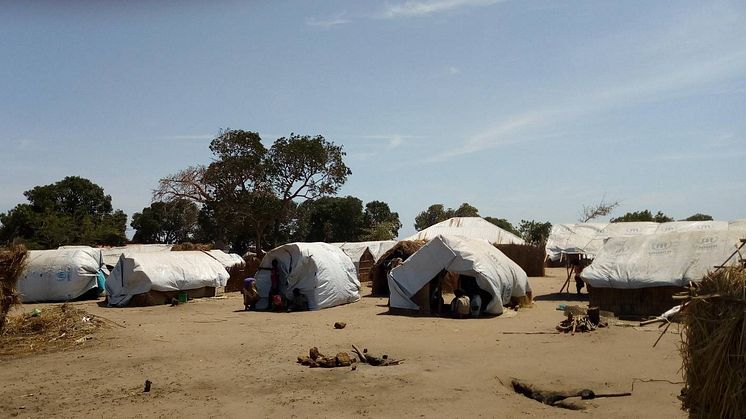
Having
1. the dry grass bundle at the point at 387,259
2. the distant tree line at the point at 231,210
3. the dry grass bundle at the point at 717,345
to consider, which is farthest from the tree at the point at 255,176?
the dry grass bundle at the point at 717,345

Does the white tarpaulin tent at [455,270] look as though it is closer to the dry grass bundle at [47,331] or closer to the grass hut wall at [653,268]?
the grass hut wall at [653,268]

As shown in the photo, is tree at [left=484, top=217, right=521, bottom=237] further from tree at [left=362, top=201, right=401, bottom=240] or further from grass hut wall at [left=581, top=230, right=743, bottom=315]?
grass hut wall at [left=581, top=230, right=743, bottom=315]

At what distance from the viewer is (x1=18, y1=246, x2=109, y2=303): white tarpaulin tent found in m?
25.1

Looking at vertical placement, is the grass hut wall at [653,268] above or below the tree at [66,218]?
below

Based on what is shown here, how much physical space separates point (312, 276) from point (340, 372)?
34.4 feet

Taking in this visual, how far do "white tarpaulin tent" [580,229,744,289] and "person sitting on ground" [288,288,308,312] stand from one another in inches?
342

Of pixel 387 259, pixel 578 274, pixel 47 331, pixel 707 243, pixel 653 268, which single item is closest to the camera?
pixel 47 331

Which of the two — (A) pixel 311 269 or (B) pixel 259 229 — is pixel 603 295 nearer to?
(A) pixel 311 269

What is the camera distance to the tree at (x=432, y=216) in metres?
72.4

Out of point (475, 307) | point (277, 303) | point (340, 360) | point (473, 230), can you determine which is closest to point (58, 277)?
point (277, 303)

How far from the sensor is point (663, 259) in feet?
55.7

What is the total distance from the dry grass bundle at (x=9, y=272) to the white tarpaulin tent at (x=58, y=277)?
1340cm

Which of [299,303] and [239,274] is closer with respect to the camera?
[299,303]

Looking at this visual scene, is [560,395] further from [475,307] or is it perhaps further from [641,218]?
[641,218]
